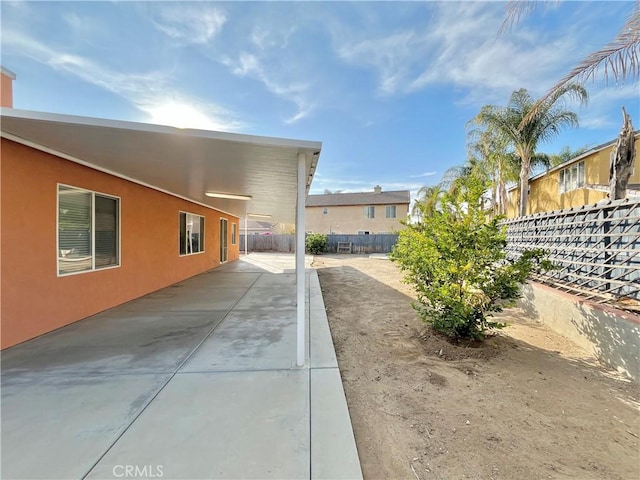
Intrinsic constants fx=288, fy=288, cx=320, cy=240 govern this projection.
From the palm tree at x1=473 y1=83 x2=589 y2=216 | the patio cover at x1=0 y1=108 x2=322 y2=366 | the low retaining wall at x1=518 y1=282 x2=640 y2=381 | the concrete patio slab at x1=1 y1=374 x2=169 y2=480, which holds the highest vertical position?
the palm tree at x1=473 y1=83 x2=589 y2=216

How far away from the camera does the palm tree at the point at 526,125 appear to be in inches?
527

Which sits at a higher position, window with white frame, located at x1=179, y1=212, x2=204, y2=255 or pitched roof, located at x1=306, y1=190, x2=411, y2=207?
pitched roof, located at x1=306, y1=190, x2=411, y2=207

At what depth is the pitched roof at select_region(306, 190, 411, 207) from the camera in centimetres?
3077

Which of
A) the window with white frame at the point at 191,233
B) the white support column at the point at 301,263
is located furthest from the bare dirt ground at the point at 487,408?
the window with white frame at the point at 191,233

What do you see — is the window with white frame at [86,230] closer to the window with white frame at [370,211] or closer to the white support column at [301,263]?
the white support column at [301,263]

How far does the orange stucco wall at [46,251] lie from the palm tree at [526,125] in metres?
15.6

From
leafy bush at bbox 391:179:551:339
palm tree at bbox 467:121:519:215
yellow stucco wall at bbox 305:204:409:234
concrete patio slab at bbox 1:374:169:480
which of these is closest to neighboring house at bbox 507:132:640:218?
palm tree at bbox 467:121:519:215

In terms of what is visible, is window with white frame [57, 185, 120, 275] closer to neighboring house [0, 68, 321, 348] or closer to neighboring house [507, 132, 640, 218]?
neighboring house [0, 68, 321, 348]

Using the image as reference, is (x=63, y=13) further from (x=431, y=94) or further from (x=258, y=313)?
(x=431, y=94)

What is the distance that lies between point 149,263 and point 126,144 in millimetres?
4588

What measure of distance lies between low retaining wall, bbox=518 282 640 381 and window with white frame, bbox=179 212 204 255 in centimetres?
979

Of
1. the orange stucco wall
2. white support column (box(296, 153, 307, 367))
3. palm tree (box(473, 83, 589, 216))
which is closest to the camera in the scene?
white support column (box(296, 153, 307, 367))

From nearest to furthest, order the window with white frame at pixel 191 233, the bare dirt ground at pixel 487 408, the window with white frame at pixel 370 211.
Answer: the bare dirt ground at pixel 487 408 < the window with white frame at pixel 191 233 < the window with white frame at pixel 370 211

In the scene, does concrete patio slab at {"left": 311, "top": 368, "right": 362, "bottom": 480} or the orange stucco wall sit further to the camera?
the orange stucco wall
